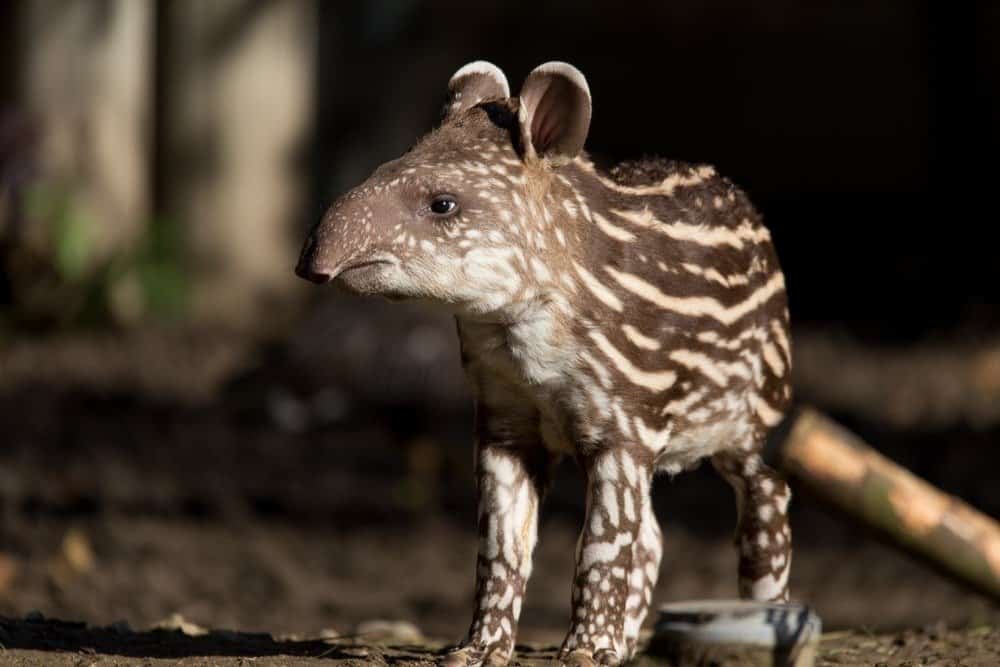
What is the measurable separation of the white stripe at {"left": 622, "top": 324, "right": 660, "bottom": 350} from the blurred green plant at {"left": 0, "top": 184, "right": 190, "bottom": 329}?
26.1 ft

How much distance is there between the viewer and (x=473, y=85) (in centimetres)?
511

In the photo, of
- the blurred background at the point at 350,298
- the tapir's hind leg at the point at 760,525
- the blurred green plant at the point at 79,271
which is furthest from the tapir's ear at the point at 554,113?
the blurred green plant at the point at 79,271

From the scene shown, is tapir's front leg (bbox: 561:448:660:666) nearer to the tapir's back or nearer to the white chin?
the tapir's back

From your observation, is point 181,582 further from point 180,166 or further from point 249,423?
point 180,166

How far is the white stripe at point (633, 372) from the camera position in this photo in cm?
482

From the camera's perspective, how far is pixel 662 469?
5363mm

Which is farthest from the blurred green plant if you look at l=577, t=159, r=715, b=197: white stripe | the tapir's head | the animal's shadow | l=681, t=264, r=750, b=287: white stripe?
the tapir's head

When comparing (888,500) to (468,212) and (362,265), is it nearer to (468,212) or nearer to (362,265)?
(468,212)

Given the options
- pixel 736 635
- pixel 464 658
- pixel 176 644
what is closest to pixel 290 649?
pixel 176 644

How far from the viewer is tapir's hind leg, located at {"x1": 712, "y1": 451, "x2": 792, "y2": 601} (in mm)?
5609

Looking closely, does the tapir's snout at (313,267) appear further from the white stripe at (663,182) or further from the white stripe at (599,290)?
the white stripe at (663,182)

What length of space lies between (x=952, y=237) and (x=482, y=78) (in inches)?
403

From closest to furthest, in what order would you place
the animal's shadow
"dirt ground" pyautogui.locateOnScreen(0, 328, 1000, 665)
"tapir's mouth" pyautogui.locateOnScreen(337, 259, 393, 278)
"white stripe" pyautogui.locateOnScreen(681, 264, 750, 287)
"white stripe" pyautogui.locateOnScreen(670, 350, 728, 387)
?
"tapir's mouth" pyautogui.locateOnScreen(337, 259, 393, 278)
"white stripe" pyautogui.locateOnScreen(670, 350, 728, 387)
"white stripe" pyautogui.locateOnScreen(681, 264, 750, 287)
the animal's shadow
"dirt ground" pyautogui.locateOnScreen(0, 328, 1000, 665)

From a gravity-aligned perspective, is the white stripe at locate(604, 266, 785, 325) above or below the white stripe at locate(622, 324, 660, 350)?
above
